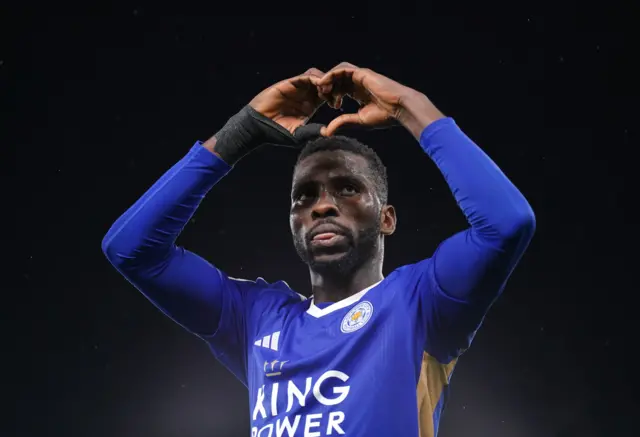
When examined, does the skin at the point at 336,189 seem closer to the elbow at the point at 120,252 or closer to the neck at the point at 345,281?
the neck at the point at 345,281

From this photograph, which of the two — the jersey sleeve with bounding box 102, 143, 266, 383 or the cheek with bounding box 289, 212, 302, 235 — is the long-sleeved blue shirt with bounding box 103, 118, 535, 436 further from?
the cheek with bounding box 289, 212, 302, 235

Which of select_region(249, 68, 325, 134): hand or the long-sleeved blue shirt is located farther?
select_region(249, 68, 325, 134): hand

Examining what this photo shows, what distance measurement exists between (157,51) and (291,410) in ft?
8.72

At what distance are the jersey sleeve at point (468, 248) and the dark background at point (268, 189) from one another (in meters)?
2.33

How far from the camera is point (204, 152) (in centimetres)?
147

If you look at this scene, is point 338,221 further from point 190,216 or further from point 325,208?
point 190,216

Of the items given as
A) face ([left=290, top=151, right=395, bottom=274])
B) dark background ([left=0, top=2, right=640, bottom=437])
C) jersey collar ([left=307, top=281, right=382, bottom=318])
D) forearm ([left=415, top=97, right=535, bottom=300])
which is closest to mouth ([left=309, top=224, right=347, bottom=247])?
face ([left=290, top=151, right=395, bottom=274])

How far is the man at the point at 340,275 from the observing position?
121 cm

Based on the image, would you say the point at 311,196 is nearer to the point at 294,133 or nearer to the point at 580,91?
the point at 294,133

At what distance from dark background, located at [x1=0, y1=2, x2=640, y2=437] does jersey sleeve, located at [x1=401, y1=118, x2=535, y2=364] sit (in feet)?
7.63

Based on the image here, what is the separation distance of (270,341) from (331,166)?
0.39 meters

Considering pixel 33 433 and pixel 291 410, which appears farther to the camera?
pixel 33 433

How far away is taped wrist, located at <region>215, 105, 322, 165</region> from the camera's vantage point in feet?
4.74

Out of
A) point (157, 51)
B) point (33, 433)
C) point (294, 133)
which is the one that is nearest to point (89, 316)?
point (33, 433)
